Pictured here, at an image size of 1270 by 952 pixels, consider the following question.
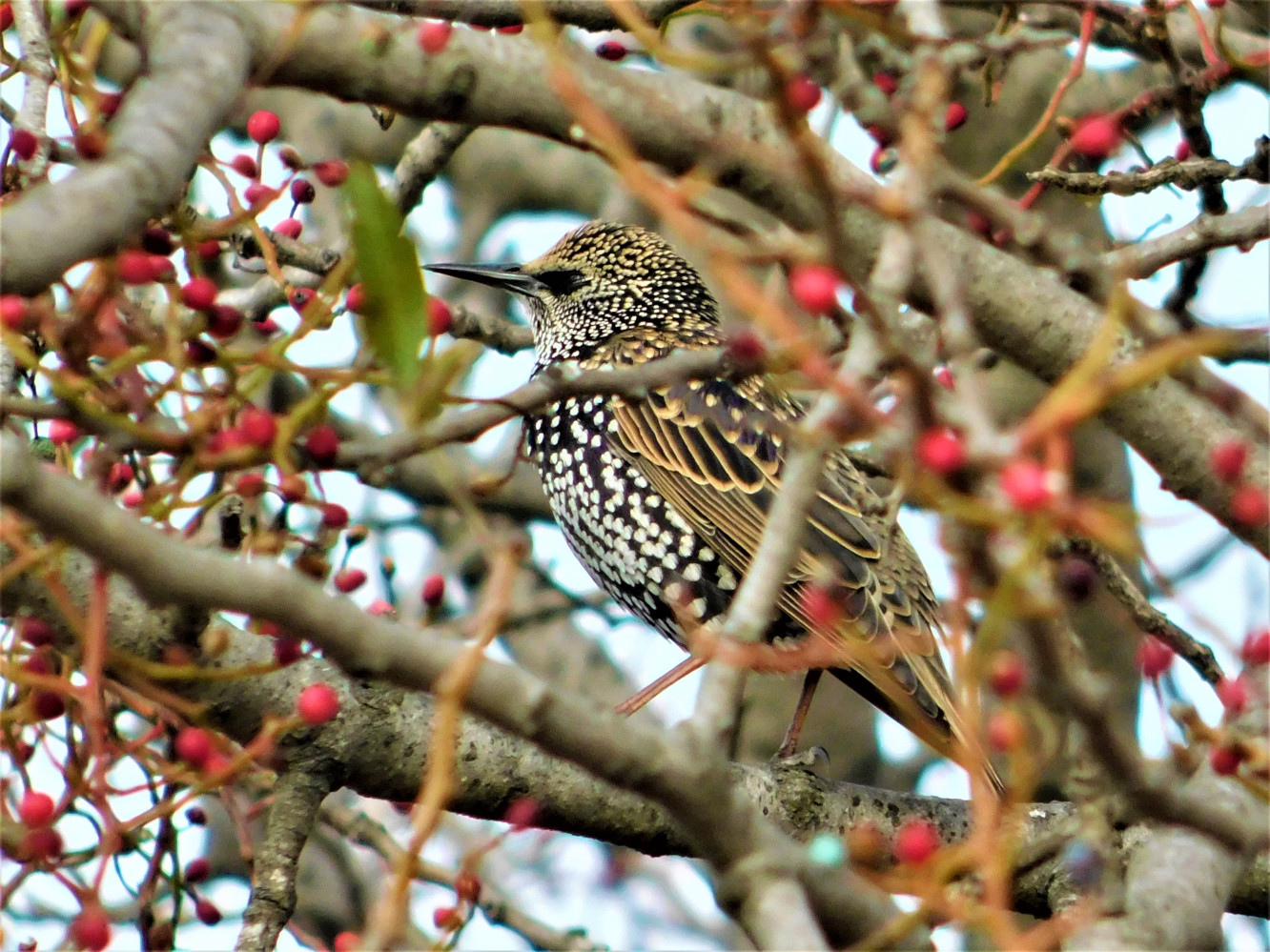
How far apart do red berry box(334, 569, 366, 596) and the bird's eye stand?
3.00m

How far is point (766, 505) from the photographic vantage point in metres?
5.83

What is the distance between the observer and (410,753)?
13.2ft

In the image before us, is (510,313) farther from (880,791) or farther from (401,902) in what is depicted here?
(401,902)

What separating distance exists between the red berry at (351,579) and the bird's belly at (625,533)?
1744 mm

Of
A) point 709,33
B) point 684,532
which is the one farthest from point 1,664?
point 709,33

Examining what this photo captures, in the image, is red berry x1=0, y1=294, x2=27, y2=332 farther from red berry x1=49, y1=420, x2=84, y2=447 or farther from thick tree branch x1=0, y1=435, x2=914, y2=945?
red berry x1=49, y1=420, x2=84, y2=447

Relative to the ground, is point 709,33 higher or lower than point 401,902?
higher

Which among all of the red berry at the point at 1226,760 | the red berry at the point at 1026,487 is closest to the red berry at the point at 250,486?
the red berry at the point at 1226,760

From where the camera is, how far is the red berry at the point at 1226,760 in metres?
2.27

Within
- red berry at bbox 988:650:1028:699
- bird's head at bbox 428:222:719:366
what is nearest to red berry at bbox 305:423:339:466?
red berry at bbox 988:650:1028:699

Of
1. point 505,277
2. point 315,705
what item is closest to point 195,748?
point 315,705

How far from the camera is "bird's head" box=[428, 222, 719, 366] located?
22.4ft

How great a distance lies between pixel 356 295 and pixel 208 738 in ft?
3.10

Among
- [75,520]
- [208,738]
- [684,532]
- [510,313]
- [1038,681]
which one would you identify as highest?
[510,313]
